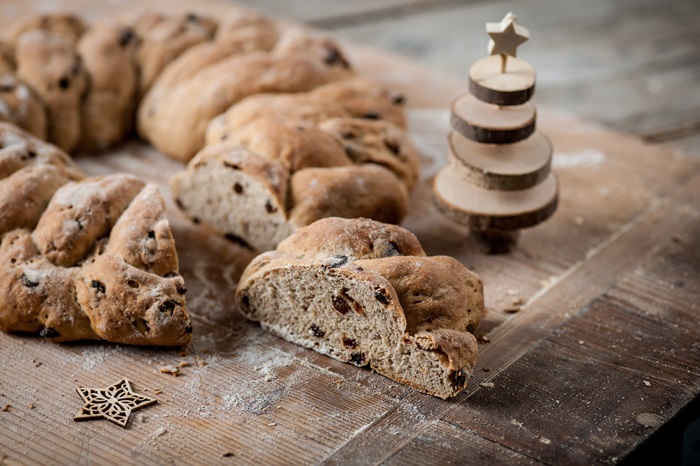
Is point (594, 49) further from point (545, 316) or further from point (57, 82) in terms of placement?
point (57, 82)

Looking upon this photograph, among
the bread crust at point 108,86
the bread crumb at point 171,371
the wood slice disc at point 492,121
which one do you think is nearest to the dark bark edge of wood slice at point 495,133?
the wood slice disc at point 492,121

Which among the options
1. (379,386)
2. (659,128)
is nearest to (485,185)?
(379,386)

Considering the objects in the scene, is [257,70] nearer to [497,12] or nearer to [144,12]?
[144,12]

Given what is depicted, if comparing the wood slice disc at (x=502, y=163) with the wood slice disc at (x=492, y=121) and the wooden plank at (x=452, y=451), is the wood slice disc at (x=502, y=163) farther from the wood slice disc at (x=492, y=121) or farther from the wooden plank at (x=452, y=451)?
the wooden plank at (x=452, y=451)

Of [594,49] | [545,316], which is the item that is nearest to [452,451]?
[545,316]

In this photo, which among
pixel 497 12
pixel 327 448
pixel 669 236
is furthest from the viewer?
pixel 497 12

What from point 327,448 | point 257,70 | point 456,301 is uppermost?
point 257,70

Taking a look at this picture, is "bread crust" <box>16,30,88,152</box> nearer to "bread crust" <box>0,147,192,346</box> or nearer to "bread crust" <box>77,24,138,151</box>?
"bread crust" <box>77,24,138,151</box>

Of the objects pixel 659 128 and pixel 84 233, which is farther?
pixel 659 128

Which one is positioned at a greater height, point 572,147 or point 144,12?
point 144,12
